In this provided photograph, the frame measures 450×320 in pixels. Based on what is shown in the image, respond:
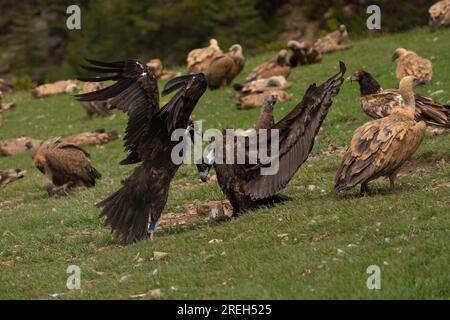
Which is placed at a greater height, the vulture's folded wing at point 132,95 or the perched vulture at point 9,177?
the vulture's folded wing at point 132,95

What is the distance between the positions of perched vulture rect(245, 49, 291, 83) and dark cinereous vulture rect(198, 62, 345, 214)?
1116cm

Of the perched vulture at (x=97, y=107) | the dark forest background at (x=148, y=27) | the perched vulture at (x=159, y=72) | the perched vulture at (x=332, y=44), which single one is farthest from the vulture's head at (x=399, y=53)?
the dark forest background at (x=148, y=27)

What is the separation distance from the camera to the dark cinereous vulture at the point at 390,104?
11977mm

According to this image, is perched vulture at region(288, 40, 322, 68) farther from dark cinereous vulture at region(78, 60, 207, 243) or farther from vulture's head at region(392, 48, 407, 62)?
dark cinereous vulture at region(78, 60, 207, 243)

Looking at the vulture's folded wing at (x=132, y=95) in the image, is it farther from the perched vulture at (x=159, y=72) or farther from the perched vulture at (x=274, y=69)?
the perched vulture at (x=159, y=72)

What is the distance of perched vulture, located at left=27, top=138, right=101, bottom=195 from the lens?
14805mm

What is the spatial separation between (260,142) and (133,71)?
1698 millimetres

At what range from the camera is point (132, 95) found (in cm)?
1048

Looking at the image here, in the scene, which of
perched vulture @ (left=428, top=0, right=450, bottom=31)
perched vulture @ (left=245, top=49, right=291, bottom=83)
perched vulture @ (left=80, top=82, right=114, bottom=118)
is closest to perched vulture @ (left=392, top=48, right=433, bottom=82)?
perched vulture @ (left=245, top=49, right=291, bottom=83)

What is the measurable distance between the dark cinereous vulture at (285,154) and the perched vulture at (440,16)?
14122 millimetres

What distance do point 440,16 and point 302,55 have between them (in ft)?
12.3

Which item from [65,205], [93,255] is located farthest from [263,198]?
[65,205]

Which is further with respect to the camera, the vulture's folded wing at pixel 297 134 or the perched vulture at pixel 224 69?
the perched vulture at pixel 224 69

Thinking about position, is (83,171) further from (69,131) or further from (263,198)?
(69,131)
